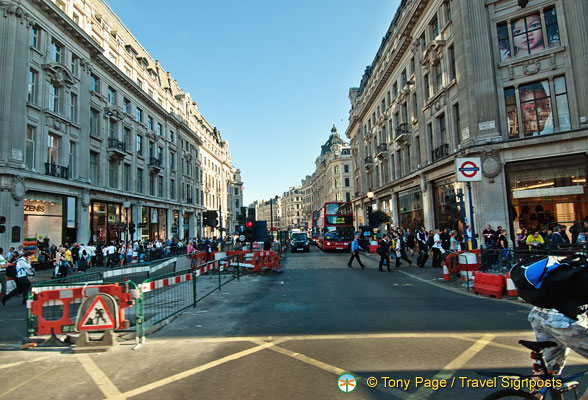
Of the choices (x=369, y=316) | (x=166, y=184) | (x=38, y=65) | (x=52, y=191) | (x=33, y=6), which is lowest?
(x=369, y=316)

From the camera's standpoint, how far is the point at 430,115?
25.7m

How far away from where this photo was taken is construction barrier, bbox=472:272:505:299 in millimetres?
9148

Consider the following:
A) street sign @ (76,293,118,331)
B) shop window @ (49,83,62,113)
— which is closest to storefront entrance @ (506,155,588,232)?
street sign @ (76,293,118,331)

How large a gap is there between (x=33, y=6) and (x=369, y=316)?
90.2 feet

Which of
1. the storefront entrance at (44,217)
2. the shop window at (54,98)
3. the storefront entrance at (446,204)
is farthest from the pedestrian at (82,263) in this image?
the storefront entrance at (446,204)

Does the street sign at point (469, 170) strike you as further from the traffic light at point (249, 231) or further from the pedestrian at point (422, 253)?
the traffic light at point (249, 231)

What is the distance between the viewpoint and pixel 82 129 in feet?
88.8

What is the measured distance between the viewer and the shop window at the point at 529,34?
1867 centimetres

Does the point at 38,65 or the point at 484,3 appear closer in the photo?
the point at 484,3

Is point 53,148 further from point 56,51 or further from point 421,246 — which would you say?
point 421,246

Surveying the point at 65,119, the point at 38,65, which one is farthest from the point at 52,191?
the point at 38,65

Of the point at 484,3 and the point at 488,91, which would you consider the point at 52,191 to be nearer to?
the point at 488,91

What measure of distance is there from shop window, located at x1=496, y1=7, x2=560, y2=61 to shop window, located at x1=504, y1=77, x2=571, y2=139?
1.94 metres

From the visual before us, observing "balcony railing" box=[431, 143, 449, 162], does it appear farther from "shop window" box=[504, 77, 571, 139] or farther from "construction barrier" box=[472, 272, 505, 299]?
"construction barrier" box=[472, 272, 505, 299]
